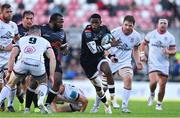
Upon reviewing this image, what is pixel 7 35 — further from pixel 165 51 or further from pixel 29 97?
pixel 165 51

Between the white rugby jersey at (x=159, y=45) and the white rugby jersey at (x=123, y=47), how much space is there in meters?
2.45

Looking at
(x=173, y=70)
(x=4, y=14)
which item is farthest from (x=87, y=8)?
(x=4, y=14)

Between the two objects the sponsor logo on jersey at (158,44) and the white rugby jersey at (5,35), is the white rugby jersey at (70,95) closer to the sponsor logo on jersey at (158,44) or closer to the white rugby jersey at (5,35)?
the white rugby jersey at (5,35)

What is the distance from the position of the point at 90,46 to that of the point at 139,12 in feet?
59.5

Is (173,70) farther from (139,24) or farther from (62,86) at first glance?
(62,86)

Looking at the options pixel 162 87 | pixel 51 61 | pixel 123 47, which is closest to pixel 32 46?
pixel 51 61

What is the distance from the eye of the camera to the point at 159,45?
2281 centimetres

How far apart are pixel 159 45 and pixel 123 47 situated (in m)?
2.79

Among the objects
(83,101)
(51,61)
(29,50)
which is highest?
(29,50)

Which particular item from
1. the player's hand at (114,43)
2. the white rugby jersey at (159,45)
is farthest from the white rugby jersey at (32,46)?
the white rugby jersey at (159,45)

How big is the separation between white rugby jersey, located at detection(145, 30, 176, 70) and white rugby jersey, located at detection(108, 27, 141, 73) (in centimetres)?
245

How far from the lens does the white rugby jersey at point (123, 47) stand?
66.1 feet

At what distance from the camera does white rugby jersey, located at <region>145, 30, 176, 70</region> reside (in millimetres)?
22688

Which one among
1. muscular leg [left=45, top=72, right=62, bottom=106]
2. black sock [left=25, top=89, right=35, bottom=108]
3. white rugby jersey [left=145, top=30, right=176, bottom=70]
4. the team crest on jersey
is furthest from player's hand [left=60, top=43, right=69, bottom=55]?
white rugby jersey [left=145, top=30, right=176, bottom=70]
